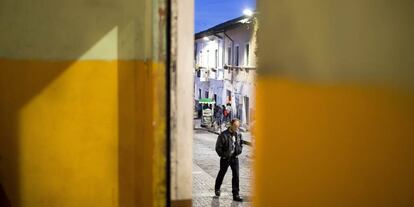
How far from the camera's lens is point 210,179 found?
12.0 meters

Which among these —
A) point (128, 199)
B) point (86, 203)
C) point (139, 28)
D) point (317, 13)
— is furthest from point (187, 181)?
point (317, 13)

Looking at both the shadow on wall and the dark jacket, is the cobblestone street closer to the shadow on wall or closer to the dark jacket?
the dark jacket

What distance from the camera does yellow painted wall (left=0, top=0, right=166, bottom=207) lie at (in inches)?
143

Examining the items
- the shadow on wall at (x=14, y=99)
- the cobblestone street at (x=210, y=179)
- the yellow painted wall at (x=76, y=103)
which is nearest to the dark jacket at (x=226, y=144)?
the cobblestone street at (x=210, y=179)

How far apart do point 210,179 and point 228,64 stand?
1389 cm

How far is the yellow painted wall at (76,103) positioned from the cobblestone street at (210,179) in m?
1.96

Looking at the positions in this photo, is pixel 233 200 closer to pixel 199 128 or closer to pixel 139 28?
pixel 139 28

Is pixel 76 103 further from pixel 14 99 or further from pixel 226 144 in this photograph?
pixel 226 144

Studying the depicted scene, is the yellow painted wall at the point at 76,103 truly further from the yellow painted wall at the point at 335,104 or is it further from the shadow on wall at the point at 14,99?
the yellow painted wall at the point at 335,104

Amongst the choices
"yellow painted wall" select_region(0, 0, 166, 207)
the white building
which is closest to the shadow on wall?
"yellow painted wall" select_region(0, 0, 166, 207)

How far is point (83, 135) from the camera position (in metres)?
3.76

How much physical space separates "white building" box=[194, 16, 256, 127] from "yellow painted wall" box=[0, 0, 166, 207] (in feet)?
50.1

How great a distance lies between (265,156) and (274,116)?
0.17 metres

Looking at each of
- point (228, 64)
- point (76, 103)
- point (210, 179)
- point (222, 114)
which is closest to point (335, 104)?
point (76, 103)
